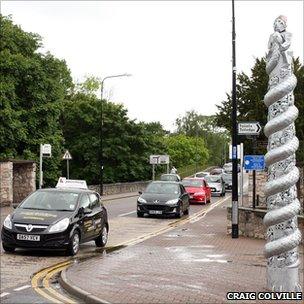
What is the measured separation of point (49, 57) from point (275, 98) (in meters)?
35.5

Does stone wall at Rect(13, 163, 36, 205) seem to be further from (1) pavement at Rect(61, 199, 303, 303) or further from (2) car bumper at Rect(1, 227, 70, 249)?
(2) car bumper at Rect(1, 227, 70, 249)

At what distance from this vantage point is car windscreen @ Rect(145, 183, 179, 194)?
86.4 feet

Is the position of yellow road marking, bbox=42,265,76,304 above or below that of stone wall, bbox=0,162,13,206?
below

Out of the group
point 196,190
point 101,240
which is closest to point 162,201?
point 101,240

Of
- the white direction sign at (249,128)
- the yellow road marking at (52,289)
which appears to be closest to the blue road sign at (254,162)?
the white direction sign at (249,128)

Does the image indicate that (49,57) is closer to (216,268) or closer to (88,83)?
(216,268)

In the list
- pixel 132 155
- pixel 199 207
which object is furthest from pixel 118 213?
pixel 132 155

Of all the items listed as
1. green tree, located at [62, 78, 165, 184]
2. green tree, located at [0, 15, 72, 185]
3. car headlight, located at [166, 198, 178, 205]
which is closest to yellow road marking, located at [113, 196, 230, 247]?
car headlight, located at [166, 198, 178, 205]

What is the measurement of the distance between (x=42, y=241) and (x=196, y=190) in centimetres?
2241

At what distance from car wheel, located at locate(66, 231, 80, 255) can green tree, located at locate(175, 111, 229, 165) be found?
386 ft

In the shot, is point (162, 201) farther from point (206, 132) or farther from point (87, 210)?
point (206, 132)

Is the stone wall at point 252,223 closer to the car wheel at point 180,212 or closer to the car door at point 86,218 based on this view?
the car door at point 86,218

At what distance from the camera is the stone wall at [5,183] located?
29406mm

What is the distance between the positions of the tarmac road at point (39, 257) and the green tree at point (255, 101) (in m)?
5.83
